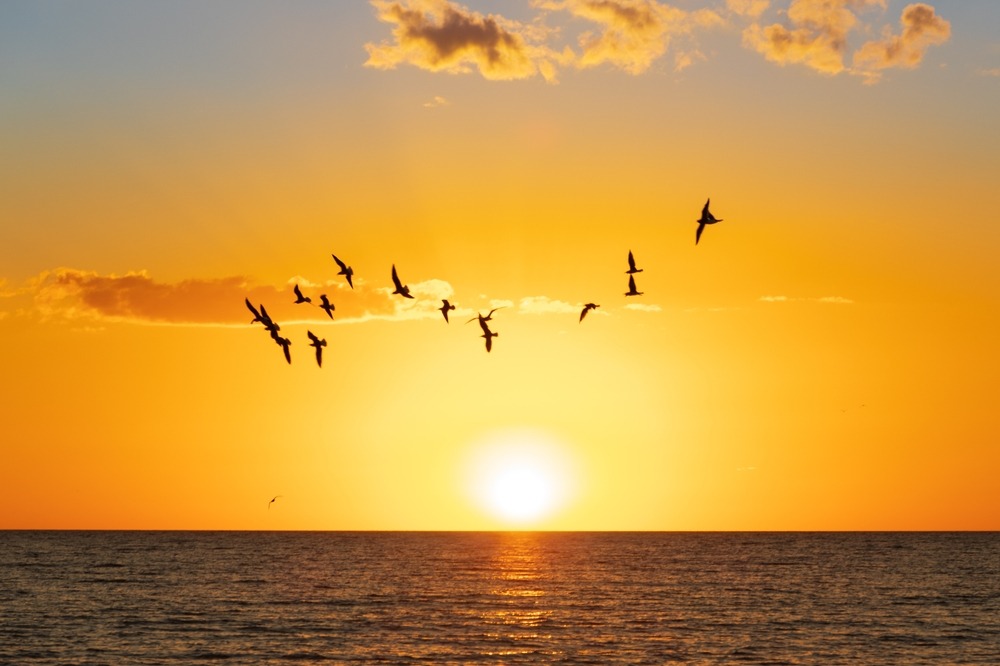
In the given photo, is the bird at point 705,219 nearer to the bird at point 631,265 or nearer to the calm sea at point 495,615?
the bird at point 631,265

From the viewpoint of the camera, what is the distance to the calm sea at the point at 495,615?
67562 mm

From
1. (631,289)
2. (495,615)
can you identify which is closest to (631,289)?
(631,289)

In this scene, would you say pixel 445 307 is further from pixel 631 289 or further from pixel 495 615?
pixel 495 615

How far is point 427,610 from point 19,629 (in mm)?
28933

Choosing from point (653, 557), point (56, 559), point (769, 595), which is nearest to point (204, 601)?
point (769, 595)

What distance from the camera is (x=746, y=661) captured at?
65125 millimetres

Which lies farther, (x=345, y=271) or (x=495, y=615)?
(x=495, y=615)

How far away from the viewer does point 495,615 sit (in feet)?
285

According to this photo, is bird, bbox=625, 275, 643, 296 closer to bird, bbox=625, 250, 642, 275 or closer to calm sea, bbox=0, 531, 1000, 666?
bird, bbox=625, 250, 642, 275

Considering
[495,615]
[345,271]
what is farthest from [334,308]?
[495,615]

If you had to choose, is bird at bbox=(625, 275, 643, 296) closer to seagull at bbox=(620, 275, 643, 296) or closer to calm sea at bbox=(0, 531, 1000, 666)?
seagull at bbox=(620, 275, 643, 296)

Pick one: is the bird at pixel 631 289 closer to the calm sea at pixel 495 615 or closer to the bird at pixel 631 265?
the bird at pixel 631 265

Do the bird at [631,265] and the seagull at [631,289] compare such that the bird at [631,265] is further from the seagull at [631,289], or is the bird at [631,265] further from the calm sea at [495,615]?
the calm sea at [495,615]

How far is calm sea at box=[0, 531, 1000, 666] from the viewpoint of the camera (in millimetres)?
67562
